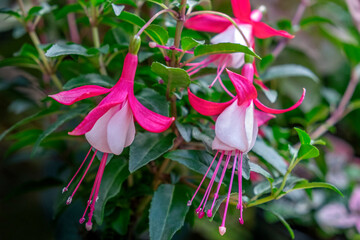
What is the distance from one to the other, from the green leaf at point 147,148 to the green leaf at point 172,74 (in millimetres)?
71

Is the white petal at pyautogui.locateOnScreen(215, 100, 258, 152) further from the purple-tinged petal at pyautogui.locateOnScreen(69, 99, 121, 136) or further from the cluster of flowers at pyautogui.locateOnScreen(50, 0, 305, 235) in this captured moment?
the purple-tinged petal at pyautogui.locateOnScreen(69, 99, 121, 136)

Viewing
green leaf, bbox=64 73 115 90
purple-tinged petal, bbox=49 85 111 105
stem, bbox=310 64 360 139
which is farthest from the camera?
stem, bbox=310 64 360 139

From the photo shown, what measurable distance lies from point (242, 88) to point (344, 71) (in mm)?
1148

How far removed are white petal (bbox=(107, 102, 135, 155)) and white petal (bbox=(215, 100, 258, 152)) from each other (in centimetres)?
9

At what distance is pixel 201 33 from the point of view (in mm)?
544

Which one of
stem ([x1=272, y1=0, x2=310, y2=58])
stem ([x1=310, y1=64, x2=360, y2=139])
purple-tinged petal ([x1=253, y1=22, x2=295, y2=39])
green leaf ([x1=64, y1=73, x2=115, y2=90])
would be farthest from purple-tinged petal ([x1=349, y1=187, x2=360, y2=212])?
green leaf ([x1=64, y1=73, x2=115, y2=90])

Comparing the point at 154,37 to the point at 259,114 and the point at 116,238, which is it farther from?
the point at 116,238

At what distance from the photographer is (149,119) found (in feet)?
1.08

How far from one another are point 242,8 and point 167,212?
0.28 m

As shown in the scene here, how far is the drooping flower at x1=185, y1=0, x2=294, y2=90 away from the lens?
16.7 inches

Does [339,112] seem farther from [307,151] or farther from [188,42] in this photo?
[188,42]

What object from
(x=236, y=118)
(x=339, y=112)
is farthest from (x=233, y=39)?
(x=339, y=112)

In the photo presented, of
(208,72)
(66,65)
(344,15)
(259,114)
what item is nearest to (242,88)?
(259,114)

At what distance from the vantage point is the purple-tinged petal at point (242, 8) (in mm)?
438
